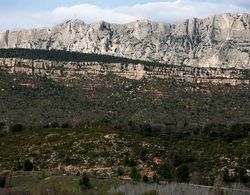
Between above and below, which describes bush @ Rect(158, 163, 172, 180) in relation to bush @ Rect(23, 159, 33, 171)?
A: above

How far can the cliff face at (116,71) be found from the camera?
140 metres

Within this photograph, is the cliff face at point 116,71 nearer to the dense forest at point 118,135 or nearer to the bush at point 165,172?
the dense forest at point 118,135

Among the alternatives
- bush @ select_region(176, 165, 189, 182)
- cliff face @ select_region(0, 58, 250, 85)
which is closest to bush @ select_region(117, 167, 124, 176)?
bush @ select_region(176, 165, 189, 182)

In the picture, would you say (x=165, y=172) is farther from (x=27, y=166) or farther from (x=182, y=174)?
(x=27, y=166)

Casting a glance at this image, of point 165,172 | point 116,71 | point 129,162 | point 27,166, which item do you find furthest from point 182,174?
point 116,71

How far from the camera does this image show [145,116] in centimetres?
10581

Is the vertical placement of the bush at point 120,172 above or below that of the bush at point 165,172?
below

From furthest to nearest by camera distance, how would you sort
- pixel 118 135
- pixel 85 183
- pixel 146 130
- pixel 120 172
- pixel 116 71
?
pixel 116 71 → pixel 146 130 → pixel 118 135 → pixel 120 172 → pixel 85 183

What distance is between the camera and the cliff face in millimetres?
140375

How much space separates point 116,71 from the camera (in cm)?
15038

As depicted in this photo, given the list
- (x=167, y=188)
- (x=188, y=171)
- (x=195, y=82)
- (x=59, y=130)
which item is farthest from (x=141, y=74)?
(x=167, y=188)

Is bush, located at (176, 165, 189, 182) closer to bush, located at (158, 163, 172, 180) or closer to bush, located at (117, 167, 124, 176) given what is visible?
bush, located at (158, 163, 172, 180)

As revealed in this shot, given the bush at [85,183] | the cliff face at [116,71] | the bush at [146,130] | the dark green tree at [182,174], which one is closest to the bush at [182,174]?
the dark green tree at [182,174]

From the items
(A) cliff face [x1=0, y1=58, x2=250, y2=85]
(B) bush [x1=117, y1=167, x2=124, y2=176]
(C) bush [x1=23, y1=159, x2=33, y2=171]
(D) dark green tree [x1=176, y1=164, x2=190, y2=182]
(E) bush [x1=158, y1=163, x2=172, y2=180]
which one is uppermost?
(A) cliff face [x1=0, y1=58, x2=250, y2=85]
